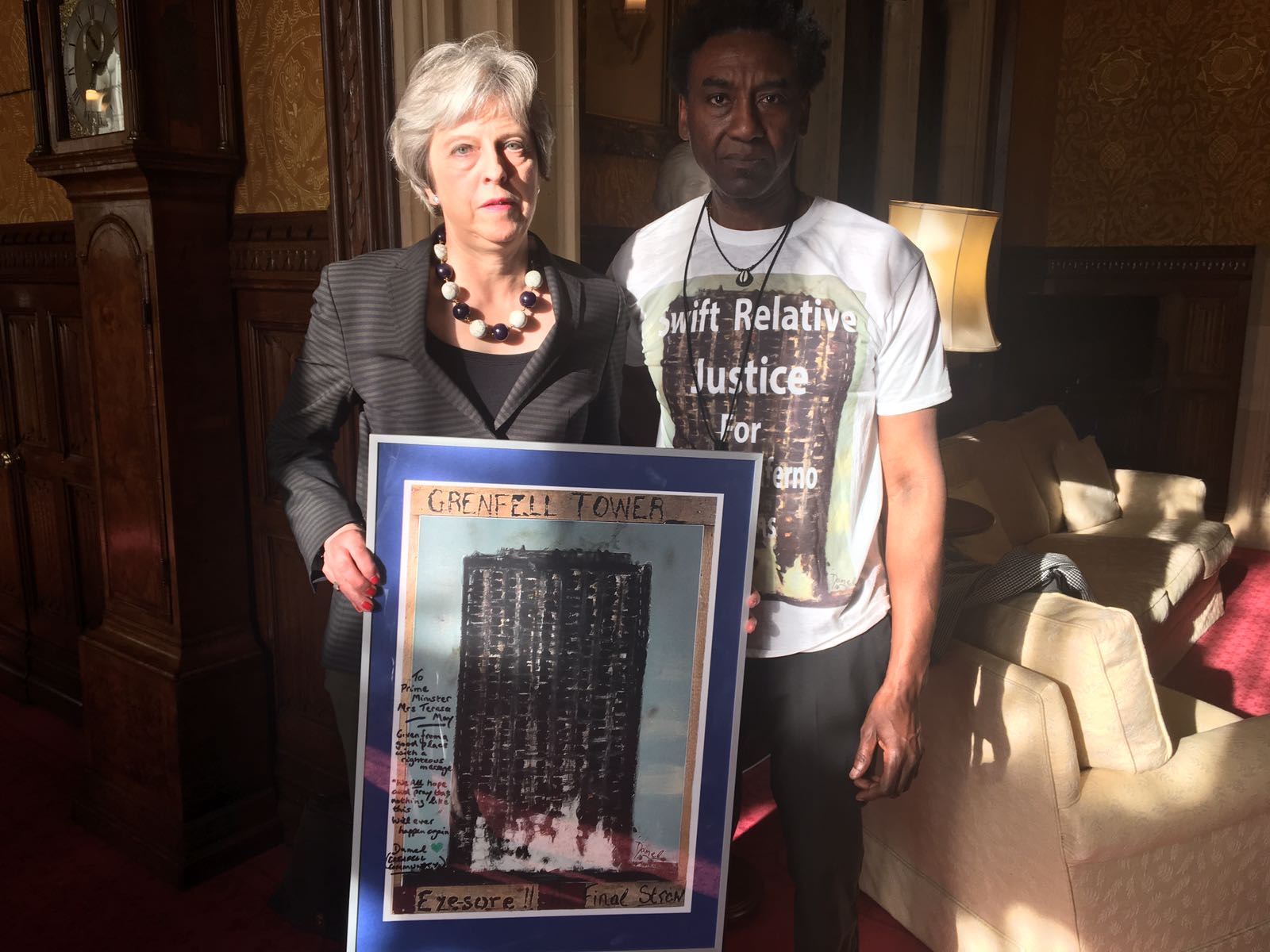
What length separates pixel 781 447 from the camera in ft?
4.07

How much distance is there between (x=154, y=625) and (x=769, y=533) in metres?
1.62

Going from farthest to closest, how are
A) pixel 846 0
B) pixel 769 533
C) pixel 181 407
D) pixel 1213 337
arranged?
pixel 1213 337
pixel 846 0
pixel 181 407
pixel 769 533

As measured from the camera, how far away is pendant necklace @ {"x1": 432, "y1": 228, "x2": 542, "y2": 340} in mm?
1236

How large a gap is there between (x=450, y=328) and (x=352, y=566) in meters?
0.32

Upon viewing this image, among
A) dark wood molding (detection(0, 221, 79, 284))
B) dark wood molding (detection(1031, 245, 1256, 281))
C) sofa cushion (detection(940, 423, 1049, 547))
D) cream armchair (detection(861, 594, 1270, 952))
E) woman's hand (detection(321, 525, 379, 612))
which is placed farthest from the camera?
dark wood molding (detection(1031, 245, 1256, 281))

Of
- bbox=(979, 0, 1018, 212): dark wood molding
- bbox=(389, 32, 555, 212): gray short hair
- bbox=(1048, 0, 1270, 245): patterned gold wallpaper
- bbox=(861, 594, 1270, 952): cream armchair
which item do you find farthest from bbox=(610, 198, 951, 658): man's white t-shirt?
bbox=(1048, 0, 1270, 245): patterned gold wallpaper

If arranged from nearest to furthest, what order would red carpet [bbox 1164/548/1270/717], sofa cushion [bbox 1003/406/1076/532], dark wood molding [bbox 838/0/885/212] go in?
1. red carpet [bbox 1164/548/1270/717]
2. dark wood molding [bbox 838/0/885/212]
3. sofa cushion [bbox 1003/406/1076/532]

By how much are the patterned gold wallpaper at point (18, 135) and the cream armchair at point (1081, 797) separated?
2674 millimetres

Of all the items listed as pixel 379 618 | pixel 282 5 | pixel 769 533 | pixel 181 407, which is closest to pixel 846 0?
pixel 282 5

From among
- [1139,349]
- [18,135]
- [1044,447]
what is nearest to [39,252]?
[18,135]

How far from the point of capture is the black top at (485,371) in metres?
1.23

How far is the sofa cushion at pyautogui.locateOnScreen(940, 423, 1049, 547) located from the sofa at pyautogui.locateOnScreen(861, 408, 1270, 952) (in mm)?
1510

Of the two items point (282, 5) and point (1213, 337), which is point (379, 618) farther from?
point (1213, 337)

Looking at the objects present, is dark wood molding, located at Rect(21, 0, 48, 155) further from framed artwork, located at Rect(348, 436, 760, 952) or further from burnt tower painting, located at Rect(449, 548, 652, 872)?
burnt tower painting, located at Rect(449, 548, 652, 872)
